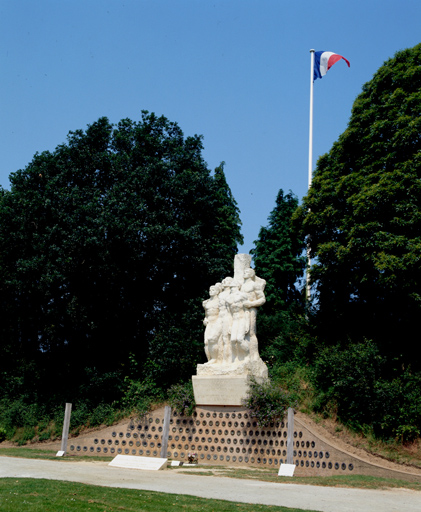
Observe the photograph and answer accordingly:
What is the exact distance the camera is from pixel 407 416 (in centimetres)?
1738

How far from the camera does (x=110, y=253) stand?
2375cm

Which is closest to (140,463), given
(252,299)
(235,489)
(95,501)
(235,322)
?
(235,489)

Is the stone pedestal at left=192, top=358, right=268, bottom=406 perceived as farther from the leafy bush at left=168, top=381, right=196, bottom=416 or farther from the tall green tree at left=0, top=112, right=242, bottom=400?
the tall green tree at left=0, top=112, right=242, bottom=400

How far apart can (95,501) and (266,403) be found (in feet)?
30.0

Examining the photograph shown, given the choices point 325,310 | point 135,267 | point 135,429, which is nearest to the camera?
point 135,429

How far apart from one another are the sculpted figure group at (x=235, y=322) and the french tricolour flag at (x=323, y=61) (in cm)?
1342

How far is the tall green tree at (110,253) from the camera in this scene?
2350 cm

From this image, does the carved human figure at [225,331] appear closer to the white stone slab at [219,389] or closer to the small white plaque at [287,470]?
the white stone slab at [219,389]

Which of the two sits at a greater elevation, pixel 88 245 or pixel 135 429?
pixel 88 245

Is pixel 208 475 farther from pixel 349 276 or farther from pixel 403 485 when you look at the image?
pixel 349 276

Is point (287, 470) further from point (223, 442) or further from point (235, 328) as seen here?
point (235, 328)

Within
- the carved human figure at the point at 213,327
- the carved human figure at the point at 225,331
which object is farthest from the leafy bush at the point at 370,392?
the carved human figure at the point at 213,327

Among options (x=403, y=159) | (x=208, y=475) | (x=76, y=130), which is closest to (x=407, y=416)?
(x=208, y=475)

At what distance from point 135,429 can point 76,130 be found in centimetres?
1279
